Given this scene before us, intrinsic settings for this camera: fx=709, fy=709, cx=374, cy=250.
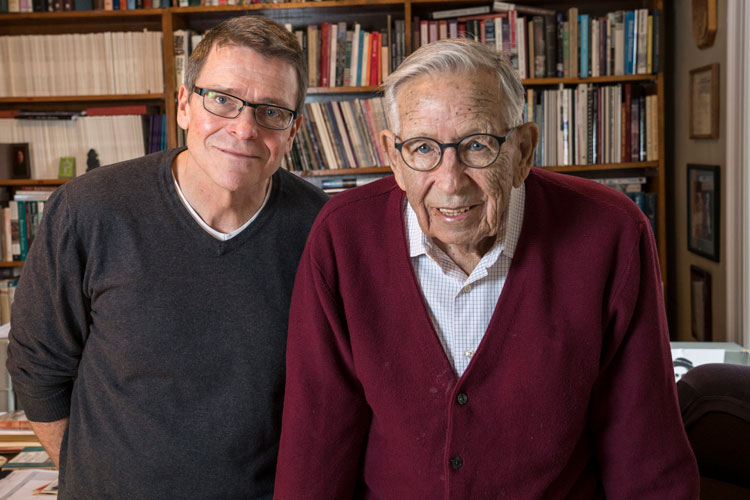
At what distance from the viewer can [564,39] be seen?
3420mm

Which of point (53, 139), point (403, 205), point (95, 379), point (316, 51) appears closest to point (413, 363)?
point (403, 205)

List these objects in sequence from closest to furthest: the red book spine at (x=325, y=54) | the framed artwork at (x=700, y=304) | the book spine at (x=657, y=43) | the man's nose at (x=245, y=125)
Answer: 1. the man's nose at (x=245, y=125)
2. the framed artwork at (x=700, y=304)
3. the book spine at (x=657, y=43)
4. the red book spine at (x=325, y=54)

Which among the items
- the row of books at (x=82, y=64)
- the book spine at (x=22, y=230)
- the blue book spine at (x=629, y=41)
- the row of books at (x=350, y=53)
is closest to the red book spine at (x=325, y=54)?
the row of books at (x=350, y=53)

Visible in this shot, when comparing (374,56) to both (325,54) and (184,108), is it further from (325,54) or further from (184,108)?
(184,108)

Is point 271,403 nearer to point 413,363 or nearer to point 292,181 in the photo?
point 413,363

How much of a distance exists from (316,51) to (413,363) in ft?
8.72

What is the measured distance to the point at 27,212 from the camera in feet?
11.9

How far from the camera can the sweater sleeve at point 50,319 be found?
133cm

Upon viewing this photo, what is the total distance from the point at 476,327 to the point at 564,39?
2.67 metres

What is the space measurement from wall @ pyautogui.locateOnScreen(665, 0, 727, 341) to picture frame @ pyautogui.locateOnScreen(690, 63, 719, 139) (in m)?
0.02

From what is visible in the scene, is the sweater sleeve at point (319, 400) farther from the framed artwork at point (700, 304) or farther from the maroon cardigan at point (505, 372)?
the framed artwork at point (700, 304)

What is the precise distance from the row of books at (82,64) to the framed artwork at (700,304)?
272 cm

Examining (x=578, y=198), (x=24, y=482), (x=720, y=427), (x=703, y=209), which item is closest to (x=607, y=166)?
(x=703, y=209)

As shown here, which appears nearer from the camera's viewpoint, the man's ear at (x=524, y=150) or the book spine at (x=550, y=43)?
the man's ear at (x=524, y=150)
